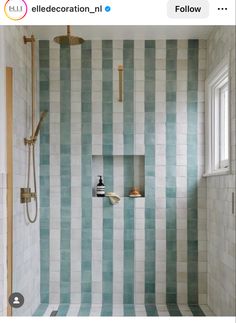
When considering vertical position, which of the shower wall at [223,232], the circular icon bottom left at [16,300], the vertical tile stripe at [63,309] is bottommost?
the vertical tile stripe at [63,309]

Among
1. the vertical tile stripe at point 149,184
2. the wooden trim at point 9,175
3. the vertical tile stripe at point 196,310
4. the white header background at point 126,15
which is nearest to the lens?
the white header background at point 126,15

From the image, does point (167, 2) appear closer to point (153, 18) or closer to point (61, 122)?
point (153, 18)

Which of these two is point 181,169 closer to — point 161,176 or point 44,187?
point 161,176

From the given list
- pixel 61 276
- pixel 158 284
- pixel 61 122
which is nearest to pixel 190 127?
pixel 61 122

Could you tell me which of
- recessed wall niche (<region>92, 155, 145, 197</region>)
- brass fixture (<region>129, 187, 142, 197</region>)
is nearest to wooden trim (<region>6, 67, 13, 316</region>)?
recessed wall niche (<region>92, 155, 145, 197</region>)

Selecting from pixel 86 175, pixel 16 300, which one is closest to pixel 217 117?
pixel 86 175

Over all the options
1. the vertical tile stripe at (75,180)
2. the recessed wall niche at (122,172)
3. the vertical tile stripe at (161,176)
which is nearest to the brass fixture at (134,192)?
the recessed wall niche at (122,172)

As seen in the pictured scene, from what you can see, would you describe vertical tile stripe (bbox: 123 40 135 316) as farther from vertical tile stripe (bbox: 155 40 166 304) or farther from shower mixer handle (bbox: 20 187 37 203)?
shower mixer handle (bbox: 20 187 37 203)

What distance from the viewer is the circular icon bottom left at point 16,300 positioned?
1.68 metres

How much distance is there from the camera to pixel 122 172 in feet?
6.21

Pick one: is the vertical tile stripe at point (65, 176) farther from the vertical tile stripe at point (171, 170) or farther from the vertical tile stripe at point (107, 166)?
the vertical tile stripe at point (171, 170)

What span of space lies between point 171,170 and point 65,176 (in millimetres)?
481

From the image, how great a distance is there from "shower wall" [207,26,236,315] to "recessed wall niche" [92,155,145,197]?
13.1 inches

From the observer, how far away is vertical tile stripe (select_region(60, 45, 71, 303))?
1.86 m
